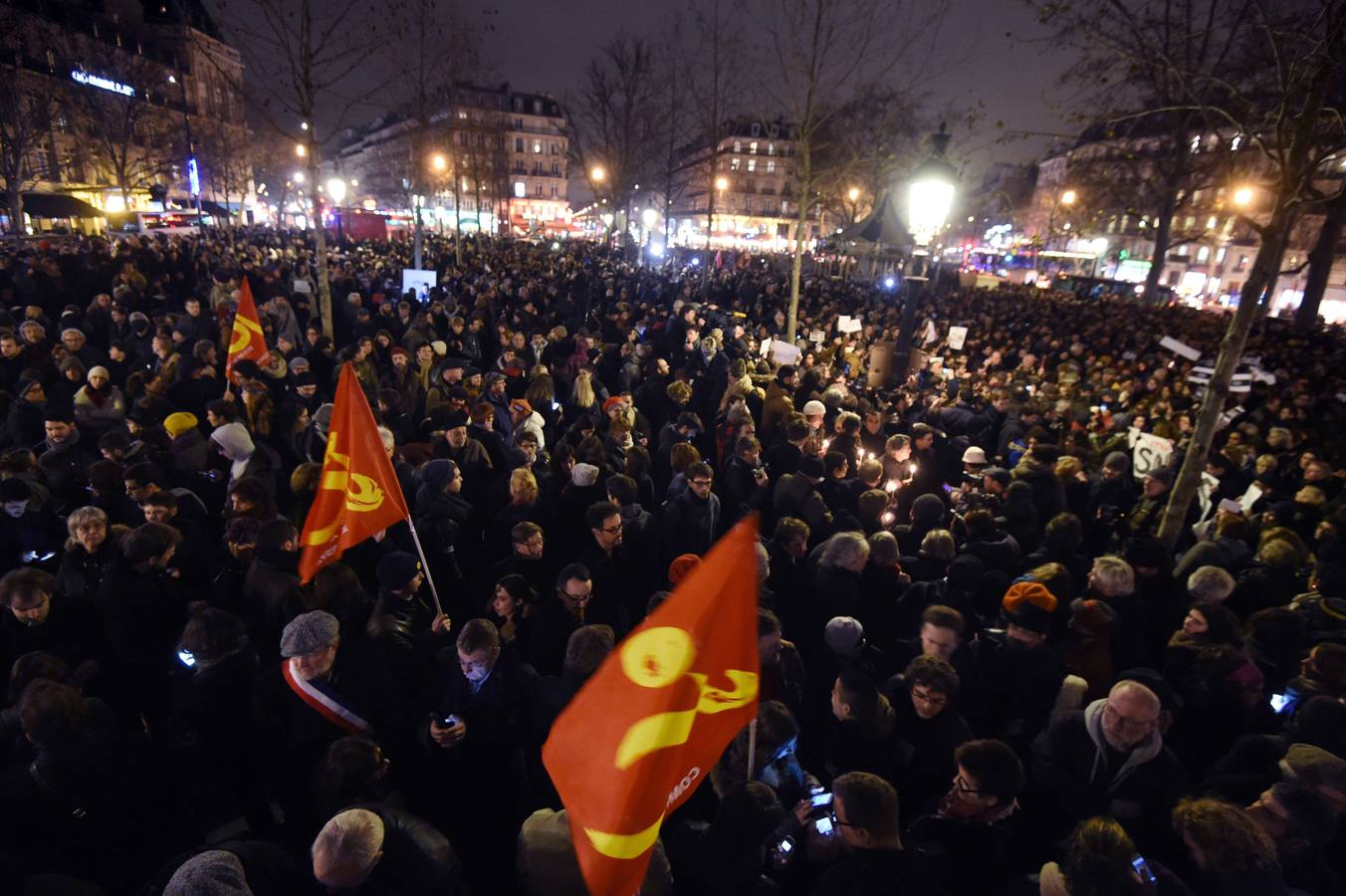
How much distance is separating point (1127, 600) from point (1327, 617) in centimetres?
110

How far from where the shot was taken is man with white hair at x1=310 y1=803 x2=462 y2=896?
225 centimetres

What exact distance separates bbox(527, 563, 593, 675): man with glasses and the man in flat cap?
106cm

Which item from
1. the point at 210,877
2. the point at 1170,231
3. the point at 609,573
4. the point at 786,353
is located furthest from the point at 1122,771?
the point at 1170,231

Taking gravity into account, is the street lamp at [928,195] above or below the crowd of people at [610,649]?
above

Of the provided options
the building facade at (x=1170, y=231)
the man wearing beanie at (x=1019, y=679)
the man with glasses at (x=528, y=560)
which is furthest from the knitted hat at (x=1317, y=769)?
the building facade at (x=1170, y=231)

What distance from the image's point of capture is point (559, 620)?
412 centimetres

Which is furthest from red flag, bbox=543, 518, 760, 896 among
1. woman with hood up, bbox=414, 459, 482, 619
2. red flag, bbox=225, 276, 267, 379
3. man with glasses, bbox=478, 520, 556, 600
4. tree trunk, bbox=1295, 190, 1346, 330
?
tree trunk, bbox=1295, 190, 1346, 330

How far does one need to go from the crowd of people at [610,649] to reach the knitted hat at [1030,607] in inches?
1.2

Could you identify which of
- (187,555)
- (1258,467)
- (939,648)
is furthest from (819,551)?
(1258,467)

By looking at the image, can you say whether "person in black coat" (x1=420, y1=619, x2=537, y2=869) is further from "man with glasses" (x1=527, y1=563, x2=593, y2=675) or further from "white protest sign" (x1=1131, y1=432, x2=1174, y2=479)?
"white protest sign" (x1=1131, y1=432, x2=1174, y2=479)

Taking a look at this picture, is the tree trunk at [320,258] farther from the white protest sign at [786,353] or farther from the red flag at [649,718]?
the red flag at [649,718]

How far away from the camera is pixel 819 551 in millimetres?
4684

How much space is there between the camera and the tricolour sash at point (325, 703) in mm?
3150

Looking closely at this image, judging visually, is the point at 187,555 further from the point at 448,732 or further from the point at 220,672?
the point at 448,732
